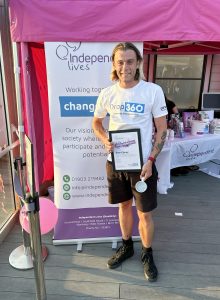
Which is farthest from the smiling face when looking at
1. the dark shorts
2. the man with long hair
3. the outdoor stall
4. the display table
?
A: the display table

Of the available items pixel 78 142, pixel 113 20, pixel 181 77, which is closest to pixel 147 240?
pixel 78 142

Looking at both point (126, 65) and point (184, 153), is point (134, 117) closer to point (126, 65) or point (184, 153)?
point (126, 65)

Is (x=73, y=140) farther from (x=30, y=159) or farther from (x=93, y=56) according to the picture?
(x=30, y=159)

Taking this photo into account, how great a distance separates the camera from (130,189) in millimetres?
2254

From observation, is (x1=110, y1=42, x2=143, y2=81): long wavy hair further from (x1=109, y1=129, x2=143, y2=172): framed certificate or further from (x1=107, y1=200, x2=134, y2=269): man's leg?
(x1=107, y1=200, x2=134, y2=269): man's leg

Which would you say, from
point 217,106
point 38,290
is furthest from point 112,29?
point 217,106

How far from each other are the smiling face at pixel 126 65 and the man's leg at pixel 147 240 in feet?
3.31

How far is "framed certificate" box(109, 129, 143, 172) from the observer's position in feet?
6.63

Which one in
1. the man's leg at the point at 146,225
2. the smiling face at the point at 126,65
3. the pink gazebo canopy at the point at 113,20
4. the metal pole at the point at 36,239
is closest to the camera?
the metal pole at the point at 36,239

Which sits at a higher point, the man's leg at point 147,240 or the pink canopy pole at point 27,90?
the pink canopy pole at point 27,90

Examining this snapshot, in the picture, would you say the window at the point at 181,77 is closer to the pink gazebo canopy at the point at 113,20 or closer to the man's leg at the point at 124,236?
the pink gazebo canopy at the point at 113,20

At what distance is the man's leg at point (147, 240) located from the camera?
7.34 ft

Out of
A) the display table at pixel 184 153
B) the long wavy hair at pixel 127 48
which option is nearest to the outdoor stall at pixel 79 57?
the long wavy hair at pixel 127 48

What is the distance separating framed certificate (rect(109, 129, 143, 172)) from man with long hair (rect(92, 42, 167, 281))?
38mm
